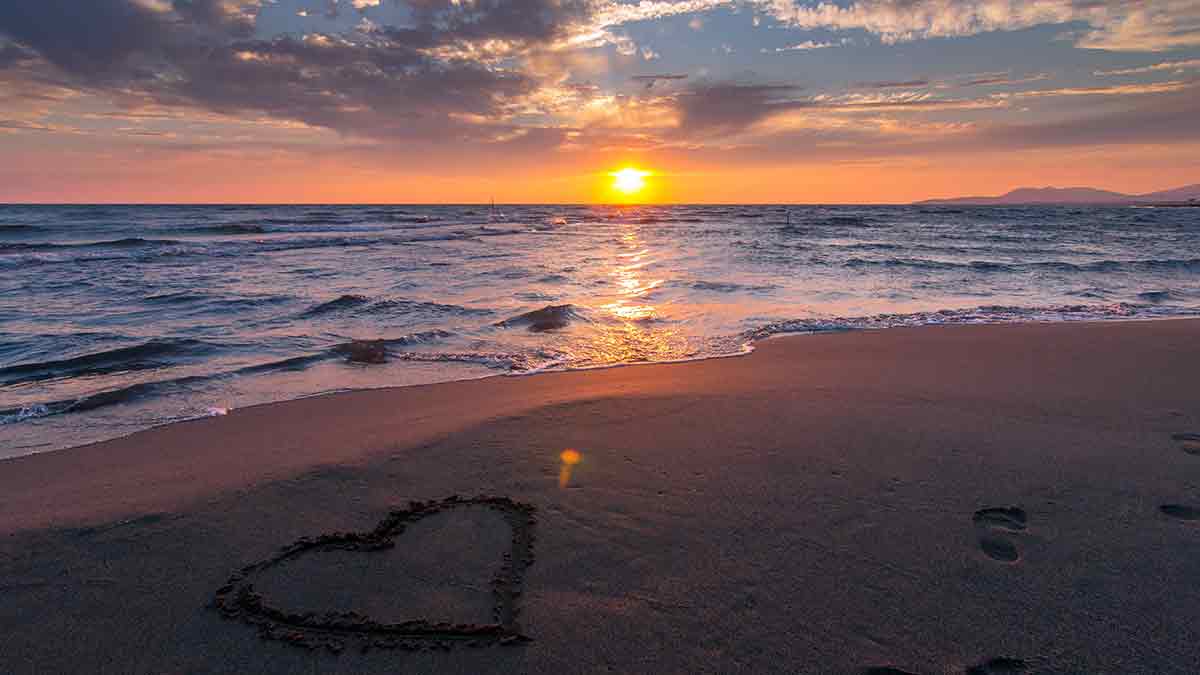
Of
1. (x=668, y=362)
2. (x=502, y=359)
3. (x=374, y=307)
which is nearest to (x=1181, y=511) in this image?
(x=668, y=362)

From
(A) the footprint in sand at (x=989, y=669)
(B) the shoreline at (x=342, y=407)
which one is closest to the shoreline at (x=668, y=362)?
(B) the shoreline at (x=342, y=407)

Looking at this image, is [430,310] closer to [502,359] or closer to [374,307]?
[374,307]

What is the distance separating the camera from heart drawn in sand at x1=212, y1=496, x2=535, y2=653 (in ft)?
8.65

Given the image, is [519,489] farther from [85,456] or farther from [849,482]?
[85,456]

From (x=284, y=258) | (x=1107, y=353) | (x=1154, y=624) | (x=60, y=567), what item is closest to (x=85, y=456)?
(x=60, y=567)

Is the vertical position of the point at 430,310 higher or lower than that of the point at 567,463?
higher

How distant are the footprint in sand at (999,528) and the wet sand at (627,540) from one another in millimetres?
22

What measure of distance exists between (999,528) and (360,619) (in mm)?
3503

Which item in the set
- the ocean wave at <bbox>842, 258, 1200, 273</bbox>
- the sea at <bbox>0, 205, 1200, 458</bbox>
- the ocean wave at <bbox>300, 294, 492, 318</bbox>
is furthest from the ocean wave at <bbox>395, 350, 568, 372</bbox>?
the ocean wave at <bbox>842, 258, 1200, 273</bbox>

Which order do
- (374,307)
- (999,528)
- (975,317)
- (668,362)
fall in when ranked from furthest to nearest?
(374,307), (975,317), (668,362), (999,528)

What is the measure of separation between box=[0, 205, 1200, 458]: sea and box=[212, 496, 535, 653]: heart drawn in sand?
348 centimetres

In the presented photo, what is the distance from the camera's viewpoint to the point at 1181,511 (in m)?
3.59

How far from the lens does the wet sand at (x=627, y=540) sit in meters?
2.60

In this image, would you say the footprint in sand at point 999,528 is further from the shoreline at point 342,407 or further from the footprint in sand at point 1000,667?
the shoreline at point 342,407
